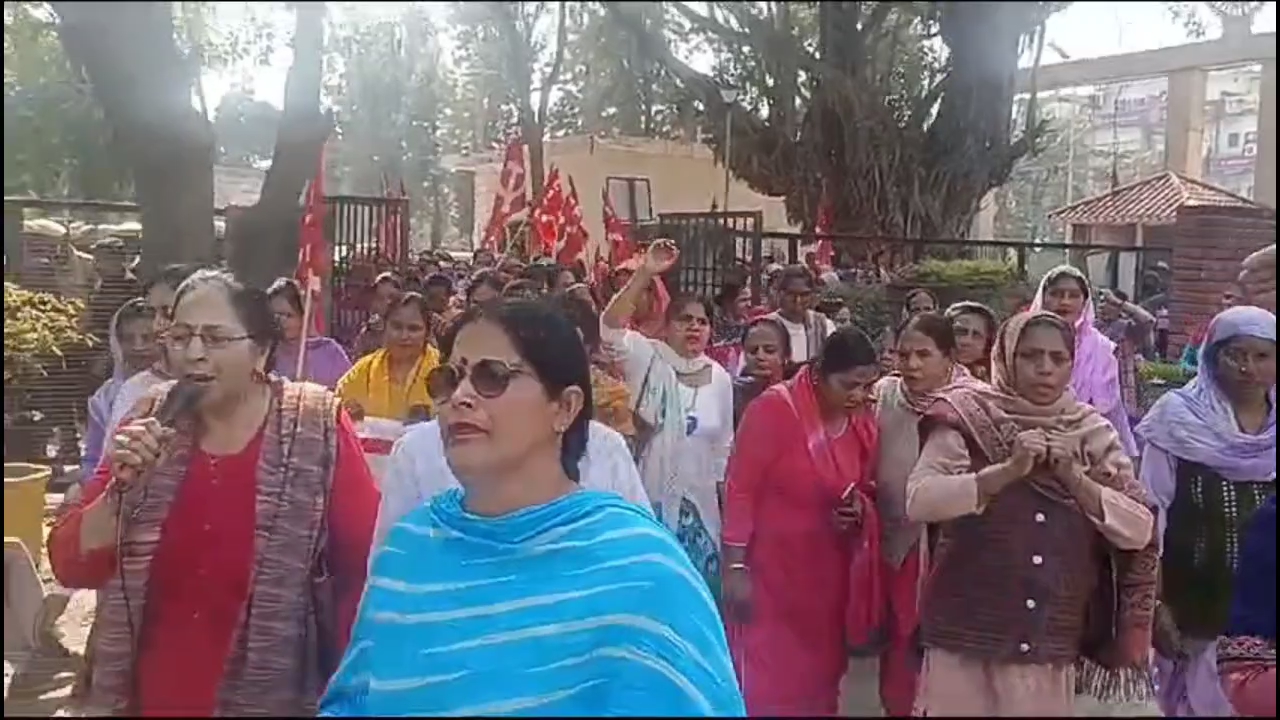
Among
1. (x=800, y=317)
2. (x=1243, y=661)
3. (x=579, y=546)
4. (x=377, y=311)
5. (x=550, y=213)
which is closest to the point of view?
(x=1243, y=661)

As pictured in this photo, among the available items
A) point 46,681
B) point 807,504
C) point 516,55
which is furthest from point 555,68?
point 807,504

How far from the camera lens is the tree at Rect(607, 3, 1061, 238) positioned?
4.02ft

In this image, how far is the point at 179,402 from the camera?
1.53 metres

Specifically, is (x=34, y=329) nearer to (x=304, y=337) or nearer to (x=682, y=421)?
(x=304, y=337)

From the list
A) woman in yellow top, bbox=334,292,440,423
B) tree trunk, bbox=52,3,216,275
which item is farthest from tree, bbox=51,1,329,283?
woman in yellow top, bbox=334,292,440,423

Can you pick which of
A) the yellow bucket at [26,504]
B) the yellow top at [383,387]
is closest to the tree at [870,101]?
the yellow bucket at [26,504]

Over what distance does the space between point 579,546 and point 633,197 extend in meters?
1.07

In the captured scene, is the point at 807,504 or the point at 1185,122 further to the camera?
the point at 807,504

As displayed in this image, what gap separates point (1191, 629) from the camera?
196 centimetres

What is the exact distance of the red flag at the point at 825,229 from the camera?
179 cm

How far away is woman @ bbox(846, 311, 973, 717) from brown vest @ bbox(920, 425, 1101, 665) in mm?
427

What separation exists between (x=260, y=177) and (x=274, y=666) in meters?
0.44

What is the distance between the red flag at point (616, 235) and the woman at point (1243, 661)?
136 cm

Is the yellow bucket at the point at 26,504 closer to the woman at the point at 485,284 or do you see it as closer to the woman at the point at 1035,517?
the woman at the point at 485,284
